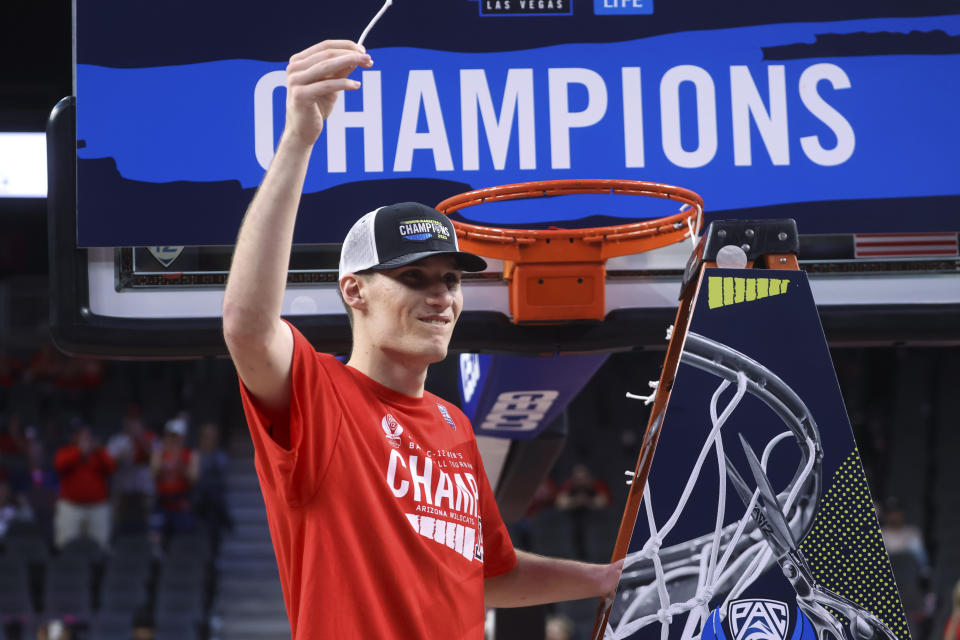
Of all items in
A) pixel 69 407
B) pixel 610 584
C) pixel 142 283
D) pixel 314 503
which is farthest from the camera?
pixel 69 407

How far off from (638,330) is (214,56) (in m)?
1.24

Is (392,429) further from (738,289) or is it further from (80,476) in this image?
(80,476)

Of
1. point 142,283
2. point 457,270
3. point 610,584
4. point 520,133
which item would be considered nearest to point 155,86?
point 142,283

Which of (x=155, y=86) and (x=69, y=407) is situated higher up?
(x=155, y=86)

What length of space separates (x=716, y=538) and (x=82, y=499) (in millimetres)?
8633

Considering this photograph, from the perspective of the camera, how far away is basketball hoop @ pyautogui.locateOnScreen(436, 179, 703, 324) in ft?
7.86

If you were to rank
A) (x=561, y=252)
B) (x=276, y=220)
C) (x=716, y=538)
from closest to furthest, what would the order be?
(x=276, y=220)
(x=716, y=538)
(x=561, y=252)

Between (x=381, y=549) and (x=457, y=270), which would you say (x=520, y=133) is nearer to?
(x=457, y=270)

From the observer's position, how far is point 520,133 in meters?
2.54

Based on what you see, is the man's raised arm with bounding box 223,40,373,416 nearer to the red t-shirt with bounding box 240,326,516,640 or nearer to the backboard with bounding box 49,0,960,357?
the red t-shirt with bounding box 240,326,516,640

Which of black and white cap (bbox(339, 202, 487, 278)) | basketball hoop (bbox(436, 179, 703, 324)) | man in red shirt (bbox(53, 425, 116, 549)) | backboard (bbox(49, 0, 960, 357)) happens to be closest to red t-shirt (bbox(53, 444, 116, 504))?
man in red shirt (bbox(53, 425, 116, 549))

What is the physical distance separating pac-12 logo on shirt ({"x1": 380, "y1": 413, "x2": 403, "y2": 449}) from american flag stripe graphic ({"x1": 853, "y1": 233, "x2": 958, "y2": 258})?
55.2 inches

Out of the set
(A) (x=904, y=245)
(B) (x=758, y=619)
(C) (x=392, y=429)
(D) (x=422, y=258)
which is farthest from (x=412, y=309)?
(A) (x=904, y=245)

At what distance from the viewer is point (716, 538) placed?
190 centimetres
